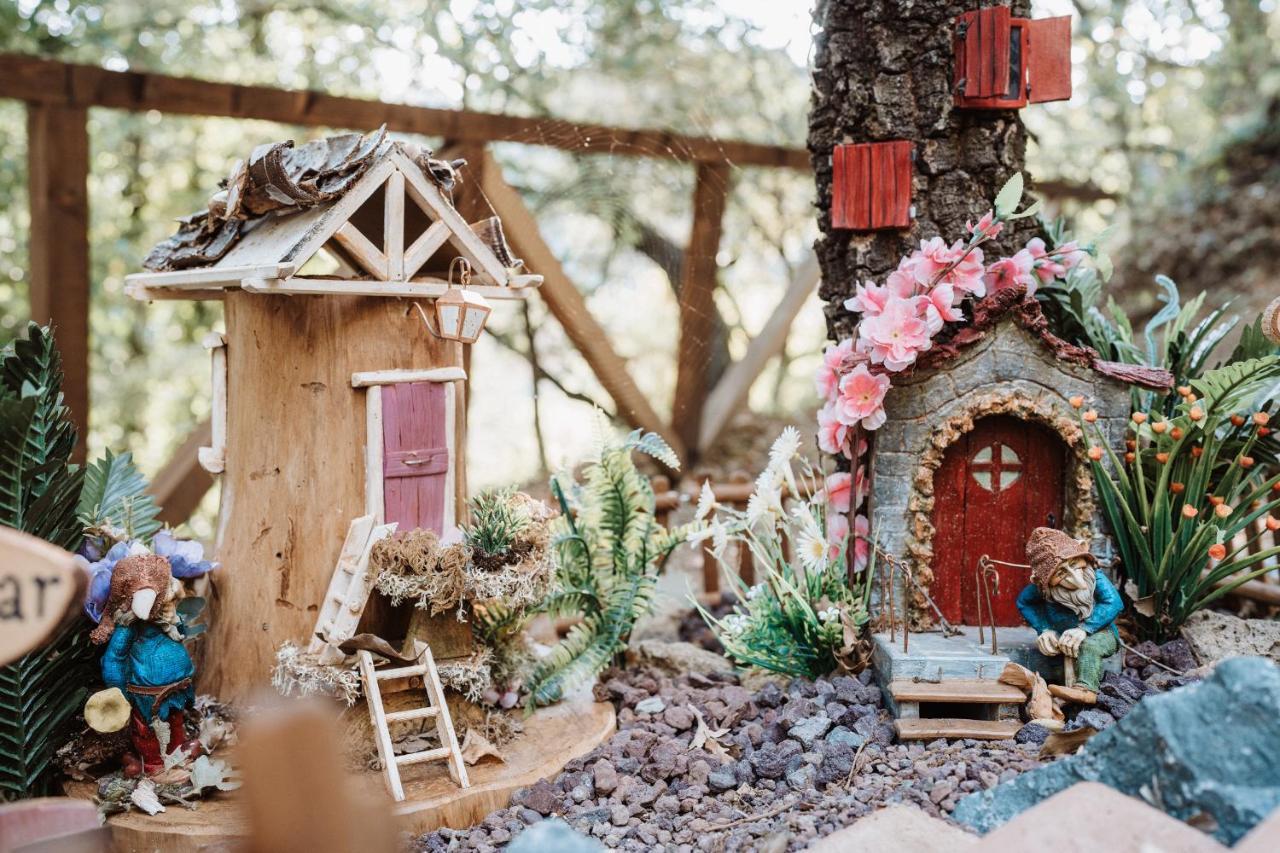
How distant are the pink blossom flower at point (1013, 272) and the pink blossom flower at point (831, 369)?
0.56 metres

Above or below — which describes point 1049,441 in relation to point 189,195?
below

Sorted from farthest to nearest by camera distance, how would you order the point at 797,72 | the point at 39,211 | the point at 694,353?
the point at 797,72 < the point at 694,353 < the point at 39,211

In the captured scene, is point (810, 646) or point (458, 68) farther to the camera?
point (458, 68)

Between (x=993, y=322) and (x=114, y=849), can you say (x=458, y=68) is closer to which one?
(x=993, y=322)

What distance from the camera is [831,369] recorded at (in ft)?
12.0

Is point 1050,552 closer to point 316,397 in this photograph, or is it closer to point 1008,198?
point 1008,198

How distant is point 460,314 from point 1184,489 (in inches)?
101

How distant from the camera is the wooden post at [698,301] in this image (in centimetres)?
649

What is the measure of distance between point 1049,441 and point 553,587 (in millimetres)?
1851

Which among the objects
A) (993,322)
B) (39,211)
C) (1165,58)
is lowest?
(993,322)

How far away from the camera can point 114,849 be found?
2828 mm

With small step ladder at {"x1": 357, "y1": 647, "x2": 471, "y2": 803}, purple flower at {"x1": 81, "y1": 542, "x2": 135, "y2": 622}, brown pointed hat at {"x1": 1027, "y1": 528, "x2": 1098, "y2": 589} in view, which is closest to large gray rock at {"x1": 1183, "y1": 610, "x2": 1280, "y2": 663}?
brown pointed hat at {"x1": 1027, "y1": 528, "x2": 1098, "y2": 589}

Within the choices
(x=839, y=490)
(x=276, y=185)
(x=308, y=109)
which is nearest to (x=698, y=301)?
(x=308, y=109)

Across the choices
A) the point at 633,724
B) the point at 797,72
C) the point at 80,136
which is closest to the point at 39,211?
Result: the point at 80,136
